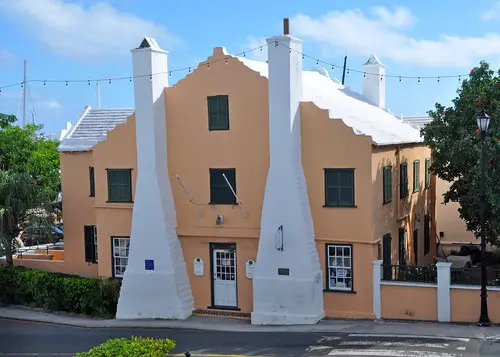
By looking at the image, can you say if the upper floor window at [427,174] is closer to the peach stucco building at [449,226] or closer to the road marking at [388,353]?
the peach stucco building at [449,226]

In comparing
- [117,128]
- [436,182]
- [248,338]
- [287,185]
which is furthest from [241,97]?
[436,182]

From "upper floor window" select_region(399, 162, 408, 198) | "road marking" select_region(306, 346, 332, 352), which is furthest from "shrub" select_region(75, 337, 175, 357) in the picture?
"upper floor window" select_region(399, 162, 408, 198)

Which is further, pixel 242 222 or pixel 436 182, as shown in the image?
pixel 436 182

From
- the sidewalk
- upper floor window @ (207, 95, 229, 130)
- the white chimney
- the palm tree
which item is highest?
the white chimney

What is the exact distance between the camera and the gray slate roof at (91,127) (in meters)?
26.8

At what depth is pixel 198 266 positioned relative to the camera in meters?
22.9

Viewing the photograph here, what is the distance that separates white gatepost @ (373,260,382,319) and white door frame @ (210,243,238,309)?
4.71m

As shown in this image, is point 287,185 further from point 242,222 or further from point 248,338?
point 248,338

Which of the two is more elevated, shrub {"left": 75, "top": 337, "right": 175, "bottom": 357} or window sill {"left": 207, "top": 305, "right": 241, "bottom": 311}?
shrub {"left": 75, "top": 337, "right": 175, "bottom": 357}

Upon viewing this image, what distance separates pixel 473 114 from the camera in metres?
20.9

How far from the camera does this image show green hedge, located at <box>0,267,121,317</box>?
23.6 meters

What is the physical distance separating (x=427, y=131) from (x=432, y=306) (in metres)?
6.00

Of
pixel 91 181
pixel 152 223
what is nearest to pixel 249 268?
pixel 152 223

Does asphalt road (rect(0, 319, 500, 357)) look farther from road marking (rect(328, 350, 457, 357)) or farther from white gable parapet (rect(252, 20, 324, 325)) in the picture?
white gable parapet (rect(252, 20, 324, 325))
